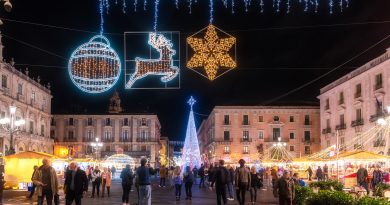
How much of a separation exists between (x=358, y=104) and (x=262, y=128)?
1323 inches

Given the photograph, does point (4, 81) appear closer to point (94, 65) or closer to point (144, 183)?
point (94, 65)

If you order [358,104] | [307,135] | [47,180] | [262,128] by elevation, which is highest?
[358,104]

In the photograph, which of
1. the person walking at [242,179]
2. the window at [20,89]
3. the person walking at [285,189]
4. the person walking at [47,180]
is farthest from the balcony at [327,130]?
the person walking at [47,180]

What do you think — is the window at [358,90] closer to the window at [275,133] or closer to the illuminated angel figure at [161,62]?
the window at [275,133]

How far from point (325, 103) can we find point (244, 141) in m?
23.3

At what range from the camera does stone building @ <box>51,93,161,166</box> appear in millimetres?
102125

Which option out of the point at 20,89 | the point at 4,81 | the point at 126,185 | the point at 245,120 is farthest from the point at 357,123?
the point at 126,185

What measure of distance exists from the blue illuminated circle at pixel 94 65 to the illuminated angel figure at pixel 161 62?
887 millimetres

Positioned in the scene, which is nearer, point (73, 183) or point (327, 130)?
point (73, 183)

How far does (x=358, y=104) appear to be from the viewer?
52.5 m

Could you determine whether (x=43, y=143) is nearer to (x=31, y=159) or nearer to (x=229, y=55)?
(x=31, y=159)

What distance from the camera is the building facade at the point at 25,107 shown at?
5675 centimetres

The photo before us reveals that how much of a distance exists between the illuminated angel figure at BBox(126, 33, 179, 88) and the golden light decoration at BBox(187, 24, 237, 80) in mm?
1432

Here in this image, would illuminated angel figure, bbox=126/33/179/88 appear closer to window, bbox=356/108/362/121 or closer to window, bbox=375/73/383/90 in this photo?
window, bbox=375/73/383/90
